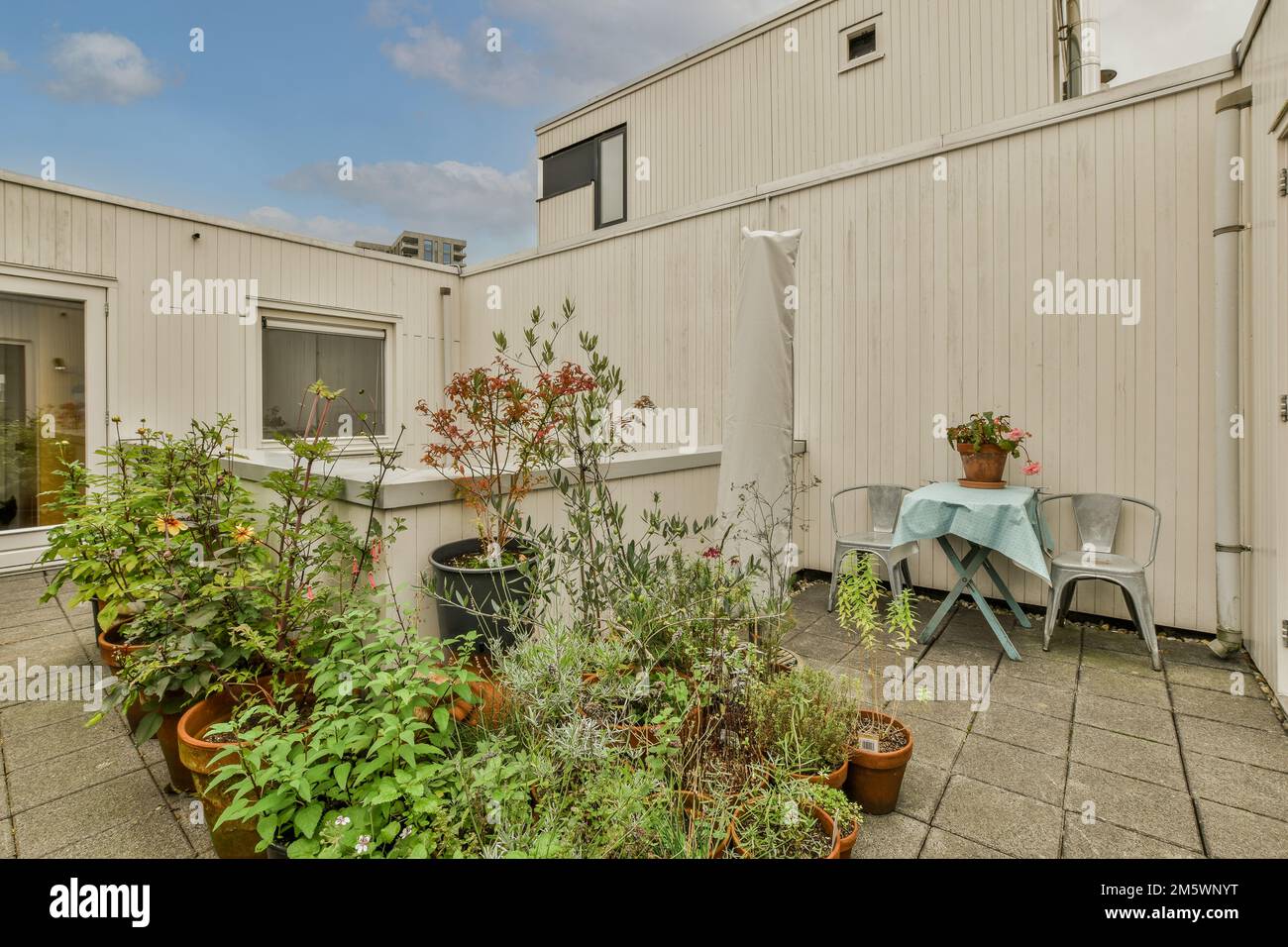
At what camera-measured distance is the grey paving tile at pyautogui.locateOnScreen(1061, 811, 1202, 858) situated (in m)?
1.61

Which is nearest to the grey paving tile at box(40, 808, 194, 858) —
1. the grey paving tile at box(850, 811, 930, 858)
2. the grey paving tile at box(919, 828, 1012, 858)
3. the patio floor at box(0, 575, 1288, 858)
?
the patio floor at box(0, 575, 1288, 858)

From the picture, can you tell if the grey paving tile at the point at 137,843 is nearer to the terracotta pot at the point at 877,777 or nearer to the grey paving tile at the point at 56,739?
the grey paving tile at the point at 56,739

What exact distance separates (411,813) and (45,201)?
5.89 meters

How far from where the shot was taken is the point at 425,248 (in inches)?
295

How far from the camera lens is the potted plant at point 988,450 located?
11.3ft

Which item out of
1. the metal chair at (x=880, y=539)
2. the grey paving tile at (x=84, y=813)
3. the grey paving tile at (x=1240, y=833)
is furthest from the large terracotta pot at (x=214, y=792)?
the metal chair at (x=880, y=539)

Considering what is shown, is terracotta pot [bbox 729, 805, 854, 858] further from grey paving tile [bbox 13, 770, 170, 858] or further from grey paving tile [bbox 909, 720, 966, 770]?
grey paving tile [bbox 13, 770, 170, 858]

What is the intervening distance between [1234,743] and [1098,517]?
1.48 meters

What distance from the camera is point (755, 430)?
277cm

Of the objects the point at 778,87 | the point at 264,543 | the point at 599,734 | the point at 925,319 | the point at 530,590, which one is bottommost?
the point at 599,734

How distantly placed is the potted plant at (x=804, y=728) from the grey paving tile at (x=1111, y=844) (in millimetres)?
608

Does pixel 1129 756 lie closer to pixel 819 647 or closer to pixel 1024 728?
pixel 1024 728

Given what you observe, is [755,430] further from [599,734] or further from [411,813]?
[411,813]
